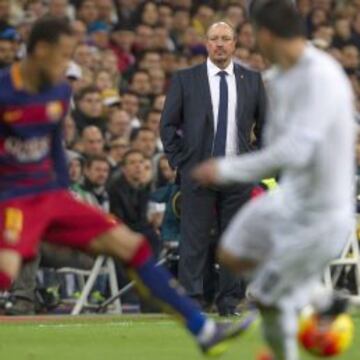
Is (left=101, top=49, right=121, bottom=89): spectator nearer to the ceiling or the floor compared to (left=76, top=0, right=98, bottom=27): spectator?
nearer to the floor

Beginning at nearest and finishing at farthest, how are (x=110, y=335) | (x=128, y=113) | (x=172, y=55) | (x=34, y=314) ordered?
1. (x=110, y=335)
2. (x=34, y=314)
3. (x=128, y=113)
4. (x=172, y=55)

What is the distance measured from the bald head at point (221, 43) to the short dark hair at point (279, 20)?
530 centimetres

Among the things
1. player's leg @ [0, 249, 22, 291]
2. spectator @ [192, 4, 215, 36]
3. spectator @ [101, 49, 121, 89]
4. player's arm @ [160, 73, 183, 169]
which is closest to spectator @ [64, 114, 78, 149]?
spectator @ [101, 49, 121, 89]

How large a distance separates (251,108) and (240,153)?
1.30 ft

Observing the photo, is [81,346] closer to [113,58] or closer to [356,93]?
[113,58]

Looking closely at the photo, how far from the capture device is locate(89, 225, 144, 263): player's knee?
10133 millimetres

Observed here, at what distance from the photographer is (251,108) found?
574 inches

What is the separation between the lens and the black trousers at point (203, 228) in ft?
47.3

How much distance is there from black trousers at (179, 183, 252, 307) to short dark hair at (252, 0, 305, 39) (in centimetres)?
532

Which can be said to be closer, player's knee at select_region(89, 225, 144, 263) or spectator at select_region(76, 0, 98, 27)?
player's knee at select_region(89, 225, 144, 263)

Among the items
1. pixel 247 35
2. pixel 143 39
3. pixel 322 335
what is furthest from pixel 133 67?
pixel 322 335

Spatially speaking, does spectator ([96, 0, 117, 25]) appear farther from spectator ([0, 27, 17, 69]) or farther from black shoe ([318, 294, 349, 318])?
black shoe ([318, 294, 349, 318])

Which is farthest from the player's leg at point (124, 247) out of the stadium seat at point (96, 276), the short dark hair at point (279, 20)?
the stadium seat at point (96, 276)

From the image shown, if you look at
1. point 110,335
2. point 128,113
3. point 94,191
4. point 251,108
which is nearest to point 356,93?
point 128,113
